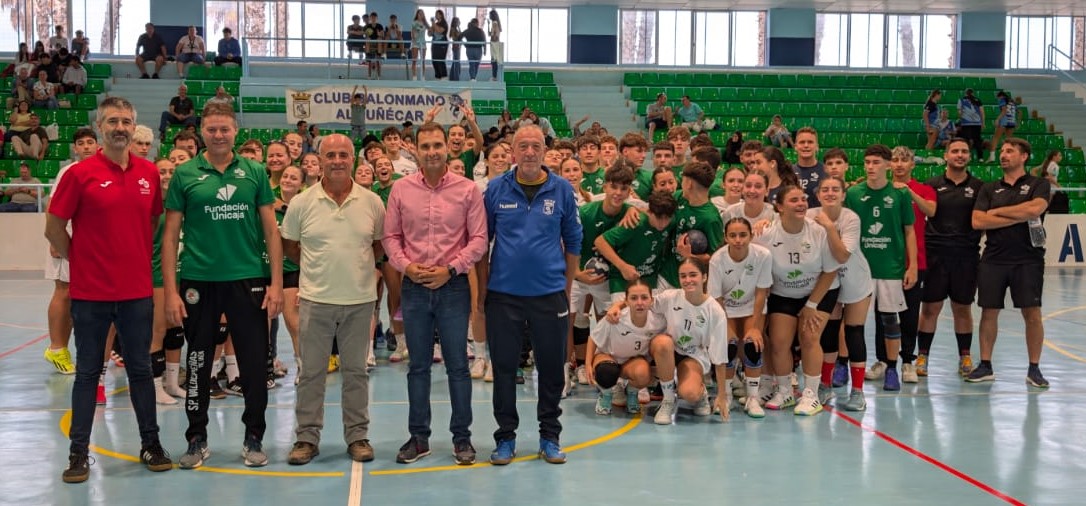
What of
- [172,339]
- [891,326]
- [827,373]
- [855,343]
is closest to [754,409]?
[827,373]

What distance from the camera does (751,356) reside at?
695 cm

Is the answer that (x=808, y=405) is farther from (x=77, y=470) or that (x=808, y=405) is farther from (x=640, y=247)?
(x=77, y=470)

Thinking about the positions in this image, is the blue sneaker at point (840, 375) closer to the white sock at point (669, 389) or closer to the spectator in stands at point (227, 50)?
the white sock at point (669, 389)

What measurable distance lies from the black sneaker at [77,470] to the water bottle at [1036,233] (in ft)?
22.9

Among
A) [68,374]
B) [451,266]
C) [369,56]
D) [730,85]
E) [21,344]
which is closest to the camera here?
[451,266]

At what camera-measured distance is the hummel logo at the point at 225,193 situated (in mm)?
5535

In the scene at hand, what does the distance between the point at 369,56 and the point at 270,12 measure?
8.47 metres

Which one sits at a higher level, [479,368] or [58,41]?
[58,41]

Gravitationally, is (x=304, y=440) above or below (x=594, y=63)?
below

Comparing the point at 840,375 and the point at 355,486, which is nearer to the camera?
the point at 355,486

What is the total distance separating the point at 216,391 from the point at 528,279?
3196mm

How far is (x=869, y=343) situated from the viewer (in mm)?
10125

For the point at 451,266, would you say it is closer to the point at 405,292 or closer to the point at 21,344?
the point at 405,292

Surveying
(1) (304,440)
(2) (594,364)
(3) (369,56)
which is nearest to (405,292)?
(1) (304,440)
